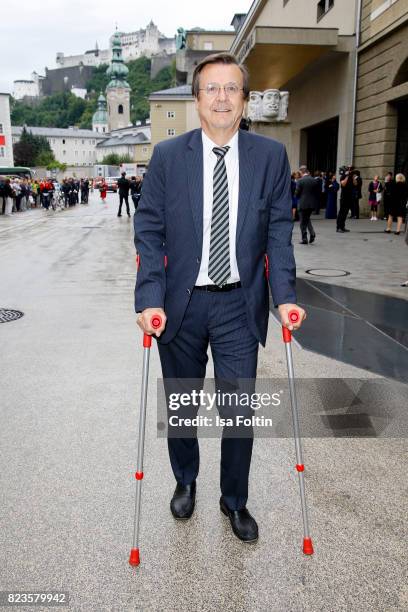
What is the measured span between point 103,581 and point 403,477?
190 cm

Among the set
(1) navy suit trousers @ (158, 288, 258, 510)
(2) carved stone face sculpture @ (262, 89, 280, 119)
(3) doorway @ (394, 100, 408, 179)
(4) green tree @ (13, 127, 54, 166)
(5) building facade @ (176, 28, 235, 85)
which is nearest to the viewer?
(1) navy suit trousers @ (158, 288, 258, 510)

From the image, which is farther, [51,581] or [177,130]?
[177,130]

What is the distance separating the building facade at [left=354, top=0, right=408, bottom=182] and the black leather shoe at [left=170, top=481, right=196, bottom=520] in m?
17.9

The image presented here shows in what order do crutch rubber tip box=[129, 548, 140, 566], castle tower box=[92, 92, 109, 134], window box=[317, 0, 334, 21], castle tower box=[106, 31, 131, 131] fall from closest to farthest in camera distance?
1. crutch rubber tip box=[129, 548, 140, 566]
2. window box=[317, 0, 334, 21]
3. castle tower box=[106, 31, 131, 131]
4. castle tower box=[92, 92, 109, 134]

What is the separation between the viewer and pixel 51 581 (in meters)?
2.48

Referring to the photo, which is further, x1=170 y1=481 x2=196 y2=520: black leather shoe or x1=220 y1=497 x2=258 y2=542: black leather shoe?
x1=170 y1=481 x2=196 y2=520: black leather shoe

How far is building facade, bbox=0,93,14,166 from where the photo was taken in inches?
3605

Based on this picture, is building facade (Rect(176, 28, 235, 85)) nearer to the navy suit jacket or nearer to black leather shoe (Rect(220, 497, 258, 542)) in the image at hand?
the navy suit jacket

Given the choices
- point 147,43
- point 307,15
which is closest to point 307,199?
point 307,15

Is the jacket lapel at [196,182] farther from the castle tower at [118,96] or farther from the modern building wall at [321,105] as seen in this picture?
the castle tower at [118,96]

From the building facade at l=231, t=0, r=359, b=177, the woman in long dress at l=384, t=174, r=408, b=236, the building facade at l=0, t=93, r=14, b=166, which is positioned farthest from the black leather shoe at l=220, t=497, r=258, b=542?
the building facade at l=0, t=93, r=14, b=166

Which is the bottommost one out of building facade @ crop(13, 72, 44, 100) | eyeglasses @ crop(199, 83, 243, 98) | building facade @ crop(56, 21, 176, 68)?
eyeglasses @ crop(199, 83, 243, 98)

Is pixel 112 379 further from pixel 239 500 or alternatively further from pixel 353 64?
pixel 353 64

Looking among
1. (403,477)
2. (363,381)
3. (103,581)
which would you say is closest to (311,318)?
(363,381)
